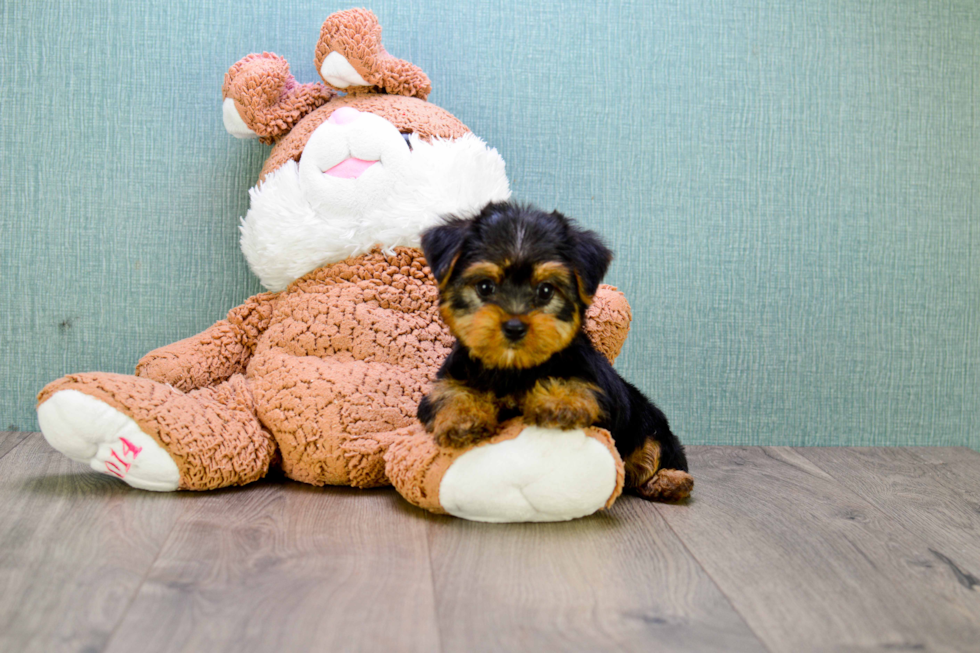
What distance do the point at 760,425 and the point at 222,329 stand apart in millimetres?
1962

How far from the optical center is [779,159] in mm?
2830

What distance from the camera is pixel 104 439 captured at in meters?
1.95

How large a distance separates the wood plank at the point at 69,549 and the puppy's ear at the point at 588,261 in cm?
111

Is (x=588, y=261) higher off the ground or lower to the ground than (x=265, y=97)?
lower

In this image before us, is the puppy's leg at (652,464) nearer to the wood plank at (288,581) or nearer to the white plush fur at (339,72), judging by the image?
the wood plank at (288,581)

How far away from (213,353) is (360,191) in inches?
26.8

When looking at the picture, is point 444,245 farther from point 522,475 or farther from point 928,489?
point 928,489

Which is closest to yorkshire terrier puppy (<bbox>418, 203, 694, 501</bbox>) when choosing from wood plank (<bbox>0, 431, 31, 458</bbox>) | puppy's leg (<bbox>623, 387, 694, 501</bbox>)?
puppy's leg (<bbox>623, 387, 694, 501</bbox>)

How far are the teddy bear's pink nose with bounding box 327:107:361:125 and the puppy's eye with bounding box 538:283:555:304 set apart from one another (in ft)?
3.04

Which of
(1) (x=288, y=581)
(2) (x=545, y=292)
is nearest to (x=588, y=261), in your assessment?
(2) (x=545, y=292)

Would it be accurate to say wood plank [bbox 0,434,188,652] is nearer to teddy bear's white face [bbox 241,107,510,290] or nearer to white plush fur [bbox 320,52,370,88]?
teddy bear's white face [bbox 241,107,510,290]

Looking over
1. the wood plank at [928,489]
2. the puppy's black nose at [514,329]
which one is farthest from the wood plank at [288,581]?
the wood plank at [928,489]

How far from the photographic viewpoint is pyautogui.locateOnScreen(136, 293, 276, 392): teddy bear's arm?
2.26 meters

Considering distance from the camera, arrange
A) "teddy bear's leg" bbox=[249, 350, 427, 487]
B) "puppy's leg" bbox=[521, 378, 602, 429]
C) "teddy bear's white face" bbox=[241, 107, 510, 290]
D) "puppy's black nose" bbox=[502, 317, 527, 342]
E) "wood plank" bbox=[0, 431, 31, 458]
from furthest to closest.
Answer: "wood plank" bbox=[0, 431, 31, 458]
"teddy bear's white face" bbox=[241, 107, 510, 290]
"teddy bear's leg" bbox=[249, 350, 427, 487]
"puppy's leg" bbox=[521, 378, 602, 429]
"puppy's black nose" bbox=[502, 317, 527, 342]
